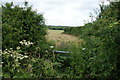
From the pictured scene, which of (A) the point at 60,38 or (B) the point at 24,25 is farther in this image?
(A) the point at 60,38

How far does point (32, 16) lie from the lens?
480cm

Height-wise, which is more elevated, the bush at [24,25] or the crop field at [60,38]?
the bush at [24,25]

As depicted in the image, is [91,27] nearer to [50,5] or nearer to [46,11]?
[50,5]

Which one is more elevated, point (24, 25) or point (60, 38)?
point (24, 25)

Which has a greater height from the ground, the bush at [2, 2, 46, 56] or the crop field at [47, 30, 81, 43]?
the bush at [2, 2, 46, 56]

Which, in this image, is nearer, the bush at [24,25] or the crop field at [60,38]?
the bush at [24,25]

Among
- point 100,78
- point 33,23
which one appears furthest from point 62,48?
point 100,78

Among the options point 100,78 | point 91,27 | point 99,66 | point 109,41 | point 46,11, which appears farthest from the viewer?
point 46,11

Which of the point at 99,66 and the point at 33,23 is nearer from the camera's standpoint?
the point at 99,66

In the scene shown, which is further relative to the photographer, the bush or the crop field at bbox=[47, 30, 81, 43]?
the crop field at bbox=[47, 30, 81, 43]

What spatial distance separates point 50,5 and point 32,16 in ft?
1.84

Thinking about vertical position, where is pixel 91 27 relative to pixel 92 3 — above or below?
below

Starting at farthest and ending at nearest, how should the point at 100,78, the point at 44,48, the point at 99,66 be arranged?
the point at 44,48
the point at 100,78
the point at 99,66

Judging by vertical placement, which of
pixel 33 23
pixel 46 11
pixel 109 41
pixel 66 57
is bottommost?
pixel 66 57
